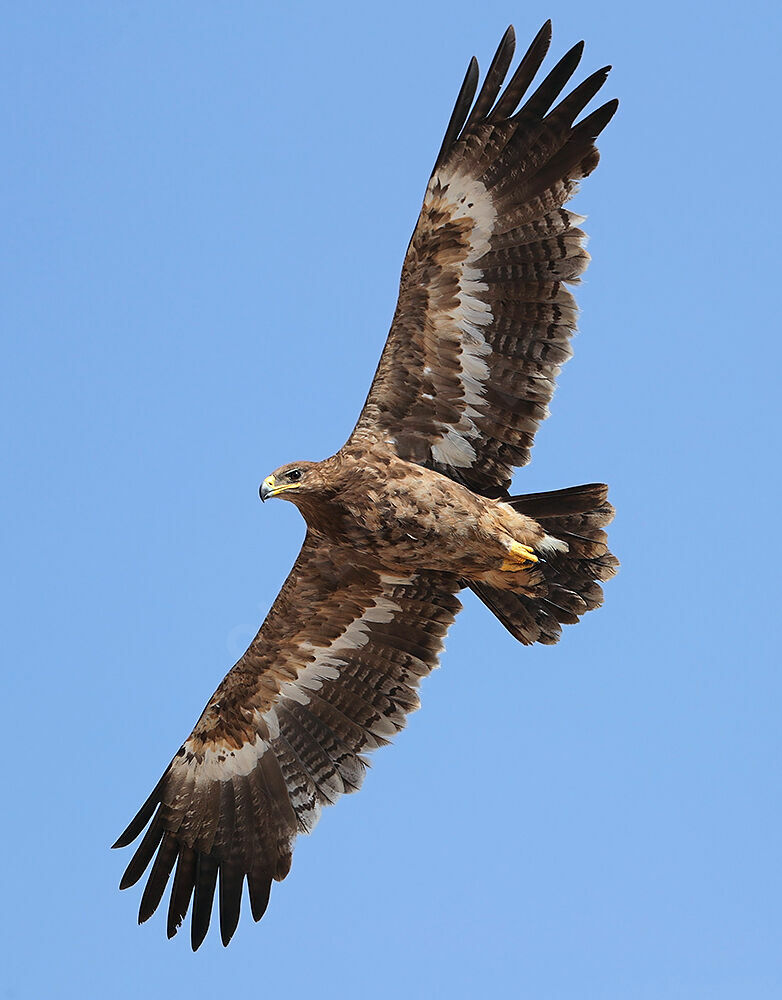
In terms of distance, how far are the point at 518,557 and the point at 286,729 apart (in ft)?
8.56

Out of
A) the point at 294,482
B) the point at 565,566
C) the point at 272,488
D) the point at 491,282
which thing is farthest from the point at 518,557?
the point at 491,282

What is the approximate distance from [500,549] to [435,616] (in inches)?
49.2

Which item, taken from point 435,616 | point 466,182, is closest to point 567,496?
point 435,616

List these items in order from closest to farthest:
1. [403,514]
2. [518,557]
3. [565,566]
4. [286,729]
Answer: [403,514] < [518,557] < [565,566] < [286,729]

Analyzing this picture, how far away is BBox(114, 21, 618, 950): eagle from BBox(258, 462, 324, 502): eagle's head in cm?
1

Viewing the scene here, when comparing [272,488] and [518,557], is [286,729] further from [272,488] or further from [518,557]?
[518,557]

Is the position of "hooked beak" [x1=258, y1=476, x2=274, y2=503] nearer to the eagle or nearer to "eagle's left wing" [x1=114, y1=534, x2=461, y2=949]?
the eagle

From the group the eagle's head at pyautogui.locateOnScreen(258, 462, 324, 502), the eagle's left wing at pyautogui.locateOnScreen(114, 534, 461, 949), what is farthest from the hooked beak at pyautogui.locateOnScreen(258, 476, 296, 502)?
the eagle's left wing at pyautogui.locateOnScreen(114, 534, 461, 949)

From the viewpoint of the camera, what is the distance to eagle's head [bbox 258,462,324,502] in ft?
36.2

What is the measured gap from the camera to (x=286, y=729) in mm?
12500

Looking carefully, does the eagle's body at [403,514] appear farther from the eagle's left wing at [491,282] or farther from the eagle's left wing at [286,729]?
the eagle's left wing at [286,729]

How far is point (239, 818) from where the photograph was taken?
12.3m

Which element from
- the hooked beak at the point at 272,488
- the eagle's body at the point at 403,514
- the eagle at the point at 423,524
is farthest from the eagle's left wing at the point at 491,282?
the hooked beak at the point at 272,488

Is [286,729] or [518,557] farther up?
[518,557]
